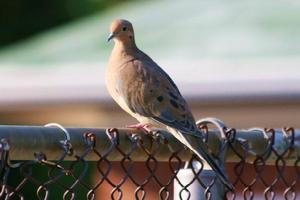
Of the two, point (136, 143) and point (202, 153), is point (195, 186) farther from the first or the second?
point (136, 143)

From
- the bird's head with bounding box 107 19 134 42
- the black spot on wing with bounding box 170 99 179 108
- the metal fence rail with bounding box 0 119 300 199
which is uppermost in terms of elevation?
the bird's head with bounding box 107 19 134 42

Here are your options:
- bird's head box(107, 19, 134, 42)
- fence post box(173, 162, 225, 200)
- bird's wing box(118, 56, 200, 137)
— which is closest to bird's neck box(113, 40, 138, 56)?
bird's head box(107, 19, 134, 42)

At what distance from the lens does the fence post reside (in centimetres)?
430

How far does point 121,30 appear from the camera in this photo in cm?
598

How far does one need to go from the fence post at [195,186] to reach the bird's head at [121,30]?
5.41 feet

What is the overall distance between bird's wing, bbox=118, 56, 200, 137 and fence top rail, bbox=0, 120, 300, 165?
0.36 meters

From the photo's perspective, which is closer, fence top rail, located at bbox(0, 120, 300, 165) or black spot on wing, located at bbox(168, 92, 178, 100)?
fence top rail, located at bbox(0, 120, 300, 165)

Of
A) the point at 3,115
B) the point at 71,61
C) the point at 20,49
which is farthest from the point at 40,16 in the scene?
the point at 3,115

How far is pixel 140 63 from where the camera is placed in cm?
541

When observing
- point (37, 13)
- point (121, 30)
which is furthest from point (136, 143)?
point (37, 13)

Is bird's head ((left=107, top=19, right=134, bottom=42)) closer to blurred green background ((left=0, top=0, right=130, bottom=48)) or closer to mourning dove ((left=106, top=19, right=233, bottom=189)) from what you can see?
mourning dove ((left=106, top=19, right=233, bottom=189))

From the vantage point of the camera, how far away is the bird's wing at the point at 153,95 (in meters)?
5.05

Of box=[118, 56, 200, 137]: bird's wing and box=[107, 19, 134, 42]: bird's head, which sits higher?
box=[107, 19, 134, 42]: bird's head

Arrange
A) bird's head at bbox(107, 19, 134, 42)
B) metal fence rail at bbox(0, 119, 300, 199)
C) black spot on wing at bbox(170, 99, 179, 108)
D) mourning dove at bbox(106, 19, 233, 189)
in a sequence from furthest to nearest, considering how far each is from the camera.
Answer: bird's head at bbox(107, 19, 134, 42) < black spot on wing at bbox(170, 99, 179, 108) < mourning dove at bbox(106, 19, 233, 189) < metal fence rail at bbox(0, 119, 300, 199)
